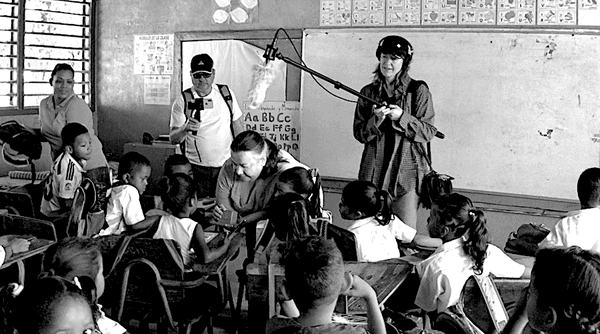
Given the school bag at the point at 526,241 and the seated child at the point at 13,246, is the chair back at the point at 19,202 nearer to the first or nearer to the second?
the seated child at the point at 13,246

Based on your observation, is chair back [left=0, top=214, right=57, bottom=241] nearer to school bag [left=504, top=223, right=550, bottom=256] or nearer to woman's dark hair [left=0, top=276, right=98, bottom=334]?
woman's dark hair [left=0, top=276, right=98, bottom=334]

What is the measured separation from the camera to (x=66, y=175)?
3998mm

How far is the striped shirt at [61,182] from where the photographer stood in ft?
13.1

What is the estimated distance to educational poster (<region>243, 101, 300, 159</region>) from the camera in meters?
5.61

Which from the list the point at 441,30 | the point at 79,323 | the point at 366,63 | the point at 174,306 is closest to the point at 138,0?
the point at 366,63

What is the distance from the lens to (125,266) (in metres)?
2.77

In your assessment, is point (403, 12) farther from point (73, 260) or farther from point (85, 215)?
point (73, 260)

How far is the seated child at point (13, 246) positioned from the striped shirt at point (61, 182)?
2.87 feet

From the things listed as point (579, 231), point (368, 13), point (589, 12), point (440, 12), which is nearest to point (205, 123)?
point (368, 13)

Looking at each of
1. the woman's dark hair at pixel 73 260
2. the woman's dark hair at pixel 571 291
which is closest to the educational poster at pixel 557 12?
the woman's dark hair at pixel 571 291

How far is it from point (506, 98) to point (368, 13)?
3.83 ft

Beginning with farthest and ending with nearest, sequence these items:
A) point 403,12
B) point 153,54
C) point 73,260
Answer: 1. point 153,54
2. point 403,12
3. point 73,260

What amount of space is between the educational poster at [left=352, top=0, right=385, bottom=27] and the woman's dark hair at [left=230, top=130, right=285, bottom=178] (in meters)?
2.03

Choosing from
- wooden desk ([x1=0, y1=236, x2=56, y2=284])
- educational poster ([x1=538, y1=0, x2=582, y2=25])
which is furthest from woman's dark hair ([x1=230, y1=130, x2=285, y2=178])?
educational poster ([x1=538, y1=0, x2=582, y2=25])
